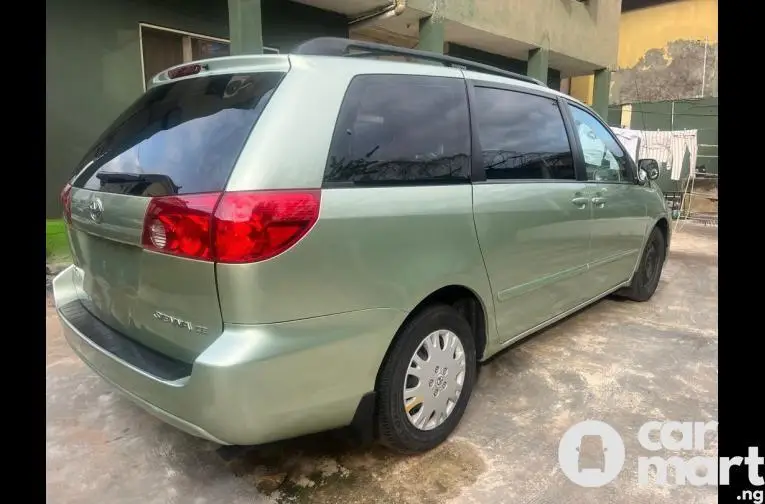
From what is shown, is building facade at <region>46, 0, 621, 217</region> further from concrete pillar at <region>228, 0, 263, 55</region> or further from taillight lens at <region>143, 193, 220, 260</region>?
taillight lens at <region>143, 193, 220, 260</region>

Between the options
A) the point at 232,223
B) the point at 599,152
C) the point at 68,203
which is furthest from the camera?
the point at 599,152

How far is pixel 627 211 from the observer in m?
4.13

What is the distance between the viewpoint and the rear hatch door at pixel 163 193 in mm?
1850

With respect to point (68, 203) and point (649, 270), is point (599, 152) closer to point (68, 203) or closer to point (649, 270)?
point (649, 270)

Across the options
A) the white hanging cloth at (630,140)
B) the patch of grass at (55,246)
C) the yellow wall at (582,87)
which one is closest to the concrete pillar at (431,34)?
the white hanging cloth at (630,140)

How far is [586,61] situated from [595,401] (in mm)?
10787

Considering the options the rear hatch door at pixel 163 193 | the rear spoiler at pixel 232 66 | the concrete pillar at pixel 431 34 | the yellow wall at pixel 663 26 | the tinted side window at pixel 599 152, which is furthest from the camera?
the yellow wall at pixel 663 26

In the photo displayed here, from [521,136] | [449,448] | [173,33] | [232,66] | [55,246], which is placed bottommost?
[449,448]

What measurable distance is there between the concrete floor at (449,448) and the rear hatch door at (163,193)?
665 millimetres

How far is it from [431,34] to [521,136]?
565 centimetres

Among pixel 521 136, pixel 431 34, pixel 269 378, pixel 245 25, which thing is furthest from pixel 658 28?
pixel 269 378

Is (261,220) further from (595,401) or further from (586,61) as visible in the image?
(586,61)

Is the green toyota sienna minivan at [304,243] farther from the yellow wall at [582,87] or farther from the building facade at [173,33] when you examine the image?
the yellow wall at [582,87]

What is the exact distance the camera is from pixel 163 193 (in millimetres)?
1878
